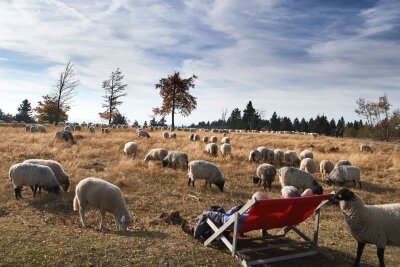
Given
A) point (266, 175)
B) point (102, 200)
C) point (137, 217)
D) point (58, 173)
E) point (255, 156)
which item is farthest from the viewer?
point (255, 156)

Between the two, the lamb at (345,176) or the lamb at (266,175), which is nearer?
the lamb at (266,175)

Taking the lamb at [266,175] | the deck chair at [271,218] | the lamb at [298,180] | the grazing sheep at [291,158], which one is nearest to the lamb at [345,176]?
the lamb at [298,180]

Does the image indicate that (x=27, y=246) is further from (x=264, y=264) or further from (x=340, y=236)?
(x=340, y=236)

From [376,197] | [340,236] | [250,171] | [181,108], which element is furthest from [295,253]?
[181,108]

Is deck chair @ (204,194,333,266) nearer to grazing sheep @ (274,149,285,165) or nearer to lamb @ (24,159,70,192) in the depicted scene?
lamb @ (24,159,70,192)

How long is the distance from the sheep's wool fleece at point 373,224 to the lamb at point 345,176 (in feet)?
37.7

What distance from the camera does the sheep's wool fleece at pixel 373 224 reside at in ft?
26.4

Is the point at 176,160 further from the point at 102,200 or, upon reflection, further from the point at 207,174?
the point at 102,200

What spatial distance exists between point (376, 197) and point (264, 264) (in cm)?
1146

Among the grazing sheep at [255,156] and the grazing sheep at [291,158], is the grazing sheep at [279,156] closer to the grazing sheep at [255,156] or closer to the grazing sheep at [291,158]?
the grazing sheep at [291,158]

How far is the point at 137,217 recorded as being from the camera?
12000 millimetres

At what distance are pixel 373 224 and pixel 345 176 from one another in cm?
1192

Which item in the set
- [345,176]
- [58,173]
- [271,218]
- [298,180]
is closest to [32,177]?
[58,173]

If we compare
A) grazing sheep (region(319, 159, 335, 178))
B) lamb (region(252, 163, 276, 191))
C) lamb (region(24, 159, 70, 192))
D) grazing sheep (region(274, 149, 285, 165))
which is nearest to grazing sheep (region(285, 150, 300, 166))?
grazing sheep (region(274, 149, 285, 165))
